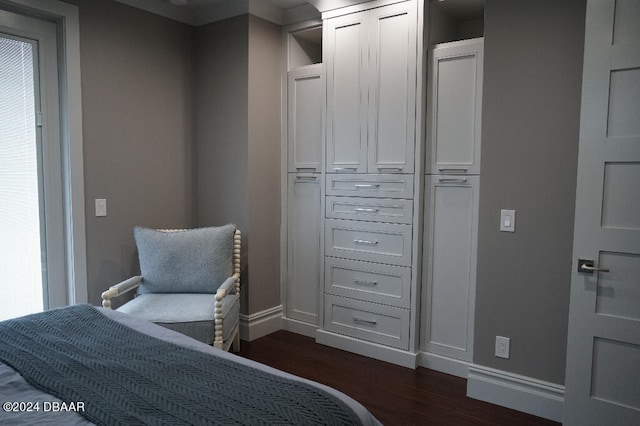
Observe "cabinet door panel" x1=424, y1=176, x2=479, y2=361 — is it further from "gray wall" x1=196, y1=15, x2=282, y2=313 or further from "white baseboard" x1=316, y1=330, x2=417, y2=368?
"gray wall" x1=196, y1=15, x2=282, y2=313

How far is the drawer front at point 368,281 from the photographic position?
3.22 meters

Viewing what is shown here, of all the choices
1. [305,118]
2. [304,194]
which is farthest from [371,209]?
[305,118]

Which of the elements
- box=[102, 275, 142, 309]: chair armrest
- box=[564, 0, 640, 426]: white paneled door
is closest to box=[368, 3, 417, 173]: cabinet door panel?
box=[564, 0, 640, 426]: white paneled door

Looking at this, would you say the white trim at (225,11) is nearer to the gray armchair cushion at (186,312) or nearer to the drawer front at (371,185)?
the drawer front at (371,185)

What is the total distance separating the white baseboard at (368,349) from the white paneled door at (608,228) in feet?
3.78

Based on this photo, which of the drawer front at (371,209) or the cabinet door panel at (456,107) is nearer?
the cabinet door panel at (456,107)

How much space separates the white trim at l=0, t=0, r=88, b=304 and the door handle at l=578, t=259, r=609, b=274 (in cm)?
307

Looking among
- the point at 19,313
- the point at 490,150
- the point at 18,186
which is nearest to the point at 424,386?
the point at 490,150

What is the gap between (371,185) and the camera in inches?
131

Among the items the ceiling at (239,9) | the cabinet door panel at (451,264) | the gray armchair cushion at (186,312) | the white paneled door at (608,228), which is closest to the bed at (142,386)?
the gray armchair cushion at (186,312)

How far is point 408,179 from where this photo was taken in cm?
314

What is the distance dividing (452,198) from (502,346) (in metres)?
0.99

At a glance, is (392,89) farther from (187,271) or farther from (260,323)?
(260,323)

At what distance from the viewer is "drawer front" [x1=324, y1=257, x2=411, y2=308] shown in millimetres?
3221
